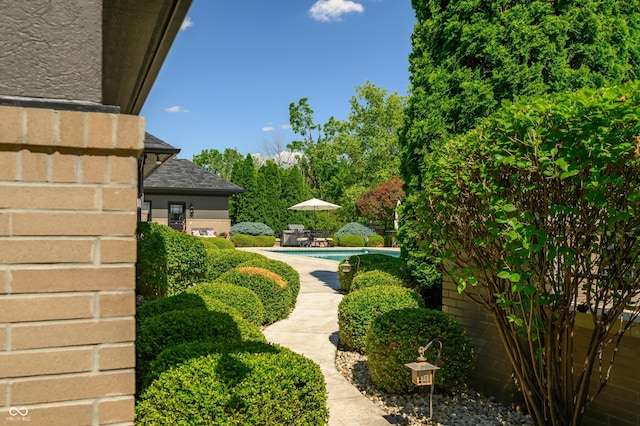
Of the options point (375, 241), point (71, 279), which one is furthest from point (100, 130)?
point (375, 241)

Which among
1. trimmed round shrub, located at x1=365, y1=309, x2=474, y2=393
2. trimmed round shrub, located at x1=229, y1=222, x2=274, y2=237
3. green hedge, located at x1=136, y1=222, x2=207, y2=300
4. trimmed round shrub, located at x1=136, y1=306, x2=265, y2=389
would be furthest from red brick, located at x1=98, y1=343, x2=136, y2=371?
trimmed round shrub, located at x1=229, y1=222, x2=274, y2=237

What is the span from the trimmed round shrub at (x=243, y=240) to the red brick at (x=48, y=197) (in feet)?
102

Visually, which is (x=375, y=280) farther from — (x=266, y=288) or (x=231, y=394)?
(x=231, y=394)

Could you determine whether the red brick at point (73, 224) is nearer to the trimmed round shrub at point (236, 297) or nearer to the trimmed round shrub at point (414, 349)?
the trimmed round shrub at point (414, 349)

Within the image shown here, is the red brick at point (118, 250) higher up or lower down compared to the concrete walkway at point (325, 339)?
higher up

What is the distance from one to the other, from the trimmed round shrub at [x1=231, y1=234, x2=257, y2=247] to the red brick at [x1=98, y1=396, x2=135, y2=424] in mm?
30917

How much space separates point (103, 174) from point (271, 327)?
295 inches

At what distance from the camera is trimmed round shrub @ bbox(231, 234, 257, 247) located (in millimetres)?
32469

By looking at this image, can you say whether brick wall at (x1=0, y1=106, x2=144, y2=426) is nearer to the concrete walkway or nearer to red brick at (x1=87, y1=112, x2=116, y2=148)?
red brick at (x1=87, y1=112, x2=116, y2=148)

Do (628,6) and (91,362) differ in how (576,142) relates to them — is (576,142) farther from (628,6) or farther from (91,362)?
(628,6)

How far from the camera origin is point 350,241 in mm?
33906

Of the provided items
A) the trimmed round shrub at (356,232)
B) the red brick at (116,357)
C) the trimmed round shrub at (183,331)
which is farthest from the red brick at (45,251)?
the trimmed round shrub at (356,232)

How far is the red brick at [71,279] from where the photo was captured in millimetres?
1705

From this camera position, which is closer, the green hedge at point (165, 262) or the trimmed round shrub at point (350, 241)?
the green hedge at point (165, 262)
